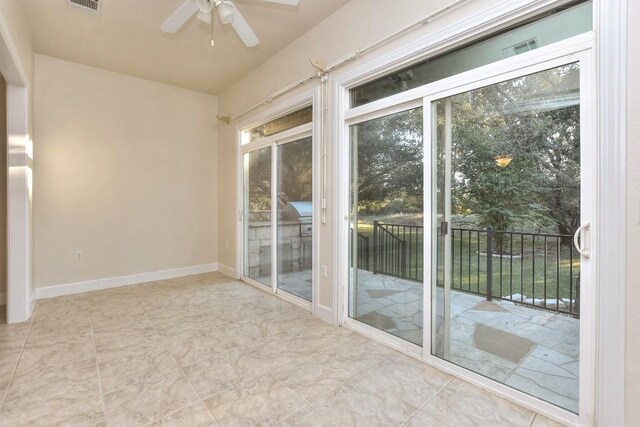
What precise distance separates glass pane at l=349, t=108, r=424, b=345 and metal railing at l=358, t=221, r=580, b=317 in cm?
2

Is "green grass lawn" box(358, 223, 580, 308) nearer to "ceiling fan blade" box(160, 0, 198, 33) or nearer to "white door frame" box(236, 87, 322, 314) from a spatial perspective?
"white door frame" box(236, 87, 322, 314)

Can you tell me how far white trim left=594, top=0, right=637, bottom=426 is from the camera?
1459 mm

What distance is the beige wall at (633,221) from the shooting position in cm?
143

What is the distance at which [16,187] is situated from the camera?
2.96 meters

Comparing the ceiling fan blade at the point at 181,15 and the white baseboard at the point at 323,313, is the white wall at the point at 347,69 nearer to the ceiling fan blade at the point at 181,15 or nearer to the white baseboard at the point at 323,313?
the white baseboard at the point at 323,313

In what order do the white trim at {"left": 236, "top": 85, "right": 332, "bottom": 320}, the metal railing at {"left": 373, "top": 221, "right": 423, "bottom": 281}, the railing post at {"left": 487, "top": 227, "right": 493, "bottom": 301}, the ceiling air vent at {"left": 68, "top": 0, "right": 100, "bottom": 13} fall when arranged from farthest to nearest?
the white trim at {"left": 236, "top": 85, "right": 332, "bottom": 320}, the ceiling air vent at {"left": 68, "top": 0, "right": 100, "bottom": 13}, the metal railing at {"left": 373, "top": 221, "right": 423, "bottom": 281}, the railing post at {"left": 487, "top": 227, "right": 493, "bottom": 301}

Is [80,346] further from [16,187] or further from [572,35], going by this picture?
[572,35]

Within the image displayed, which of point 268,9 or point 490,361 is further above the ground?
point 268,9

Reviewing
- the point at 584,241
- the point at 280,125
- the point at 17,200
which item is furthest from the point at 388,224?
the point at 17,200

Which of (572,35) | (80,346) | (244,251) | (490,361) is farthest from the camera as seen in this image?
(244,251)

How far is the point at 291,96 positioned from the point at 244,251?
232 cm

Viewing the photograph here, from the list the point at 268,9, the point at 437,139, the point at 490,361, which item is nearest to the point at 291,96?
the point at 268,9

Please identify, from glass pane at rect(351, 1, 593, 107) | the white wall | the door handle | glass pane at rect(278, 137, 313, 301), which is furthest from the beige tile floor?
glass pane at rect(351, 1, 593, 107)

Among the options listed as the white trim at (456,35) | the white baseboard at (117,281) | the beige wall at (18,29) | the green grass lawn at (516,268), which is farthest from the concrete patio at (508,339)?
the beige wall at (18,29)
